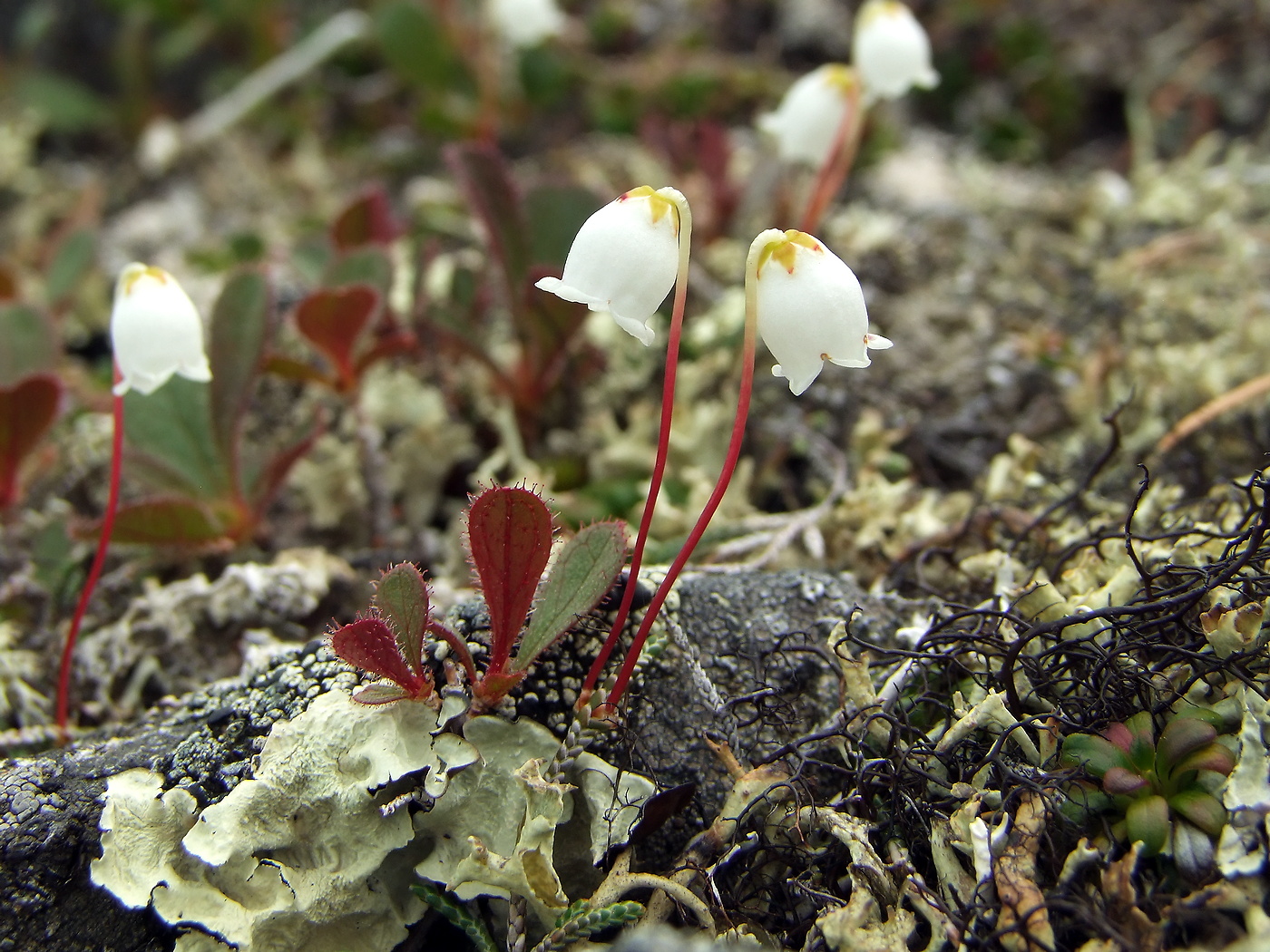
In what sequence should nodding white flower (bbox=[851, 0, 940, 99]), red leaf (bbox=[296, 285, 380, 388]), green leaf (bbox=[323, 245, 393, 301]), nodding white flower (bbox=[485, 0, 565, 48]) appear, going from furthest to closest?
nodding white flower (bbox=[485, 0, 565, 48]) < nodding white flower (bbox=[851, 0, 940, 99]) < green leaf (bbox=[323, 245, 393, 301]) < red leaf (bbox=[296, 285, 380, 388])

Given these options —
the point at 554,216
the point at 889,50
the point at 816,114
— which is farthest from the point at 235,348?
the point at 889,50

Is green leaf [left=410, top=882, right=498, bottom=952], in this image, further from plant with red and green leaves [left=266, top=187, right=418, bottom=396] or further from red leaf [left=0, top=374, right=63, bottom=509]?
red leaf [left=0, top=374, right=63, bottom=509]

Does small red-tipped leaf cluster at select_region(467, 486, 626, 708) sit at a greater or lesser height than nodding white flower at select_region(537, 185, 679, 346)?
lesser

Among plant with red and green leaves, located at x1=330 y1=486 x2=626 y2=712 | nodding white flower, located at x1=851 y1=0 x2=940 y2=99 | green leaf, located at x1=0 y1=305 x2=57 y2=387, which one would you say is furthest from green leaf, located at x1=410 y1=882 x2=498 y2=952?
nodding white flower, located at x1=851 y1=0 x2=940 y2=99

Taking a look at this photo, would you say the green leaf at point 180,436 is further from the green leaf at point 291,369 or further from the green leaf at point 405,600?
the green leaf at point 405,600

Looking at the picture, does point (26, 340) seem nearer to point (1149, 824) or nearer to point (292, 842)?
point (292, 842)

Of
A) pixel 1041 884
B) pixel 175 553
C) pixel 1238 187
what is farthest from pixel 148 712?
pixel 1238 187
